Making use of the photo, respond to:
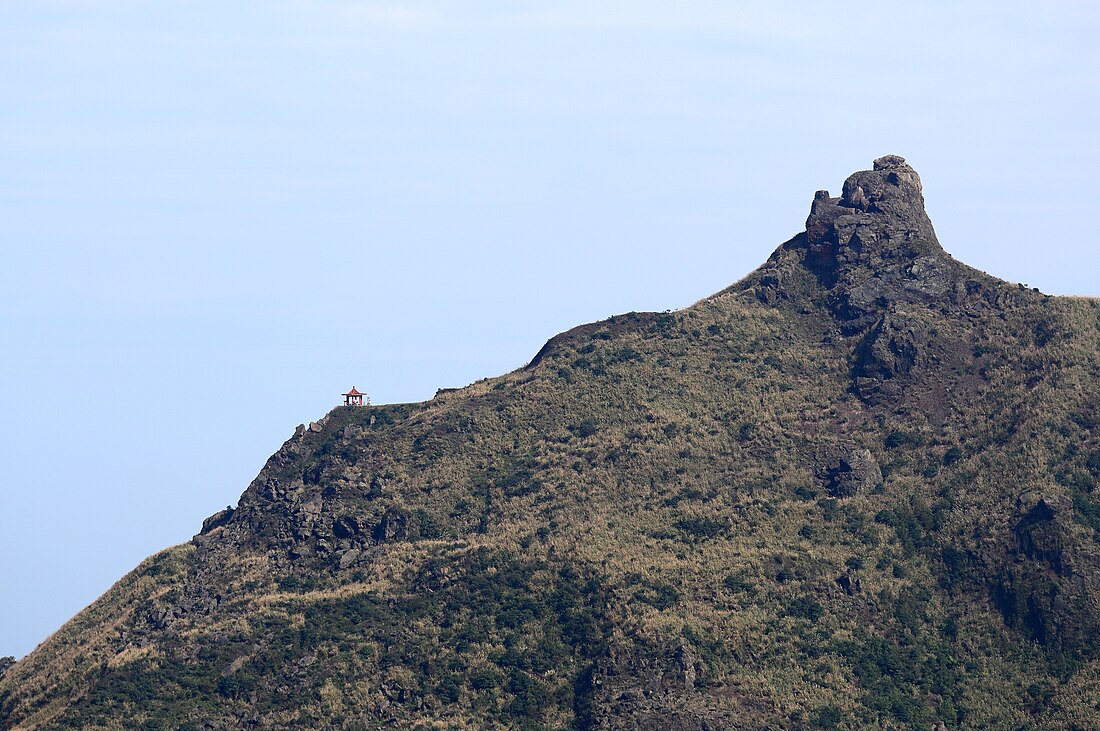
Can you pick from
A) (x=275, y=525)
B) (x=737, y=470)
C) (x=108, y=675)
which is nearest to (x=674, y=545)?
(x=737, y=470)

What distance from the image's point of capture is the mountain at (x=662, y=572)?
161375 mm

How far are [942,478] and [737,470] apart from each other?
67.1ft

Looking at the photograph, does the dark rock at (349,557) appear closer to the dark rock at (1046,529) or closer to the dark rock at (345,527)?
the dark rock at (345,527)

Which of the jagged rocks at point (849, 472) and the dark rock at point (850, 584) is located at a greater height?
the jagged rocks at point (849, 472)

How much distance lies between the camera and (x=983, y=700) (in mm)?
161750

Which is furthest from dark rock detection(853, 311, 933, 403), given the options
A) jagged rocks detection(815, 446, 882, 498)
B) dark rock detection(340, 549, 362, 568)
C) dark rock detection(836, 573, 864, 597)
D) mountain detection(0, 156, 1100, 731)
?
→ dark rock detection(340, 549, 362, 568)

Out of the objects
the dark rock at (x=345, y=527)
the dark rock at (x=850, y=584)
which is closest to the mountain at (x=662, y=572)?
the dark rock at (x=345, y=527)

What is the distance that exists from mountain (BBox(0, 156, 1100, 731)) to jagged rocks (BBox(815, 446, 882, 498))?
321 millimetres

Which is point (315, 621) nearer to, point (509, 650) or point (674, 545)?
point (509, 650)

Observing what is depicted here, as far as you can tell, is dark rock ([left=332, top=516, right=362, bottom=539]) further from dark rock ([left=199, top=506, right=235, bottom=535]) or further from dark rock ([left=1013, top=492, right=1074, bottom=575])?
dark rock ([left=1013, top=492, right=1074, bottom=575])

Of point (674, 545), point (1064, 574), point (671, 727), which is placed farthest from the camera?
point (674, 545)

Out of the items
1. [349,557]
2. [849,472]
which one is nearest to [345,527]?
[349,557]

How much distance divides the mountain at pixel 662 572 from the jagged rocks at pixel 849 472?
321 mm

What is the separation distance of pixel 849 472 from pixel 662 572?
82.2ft
